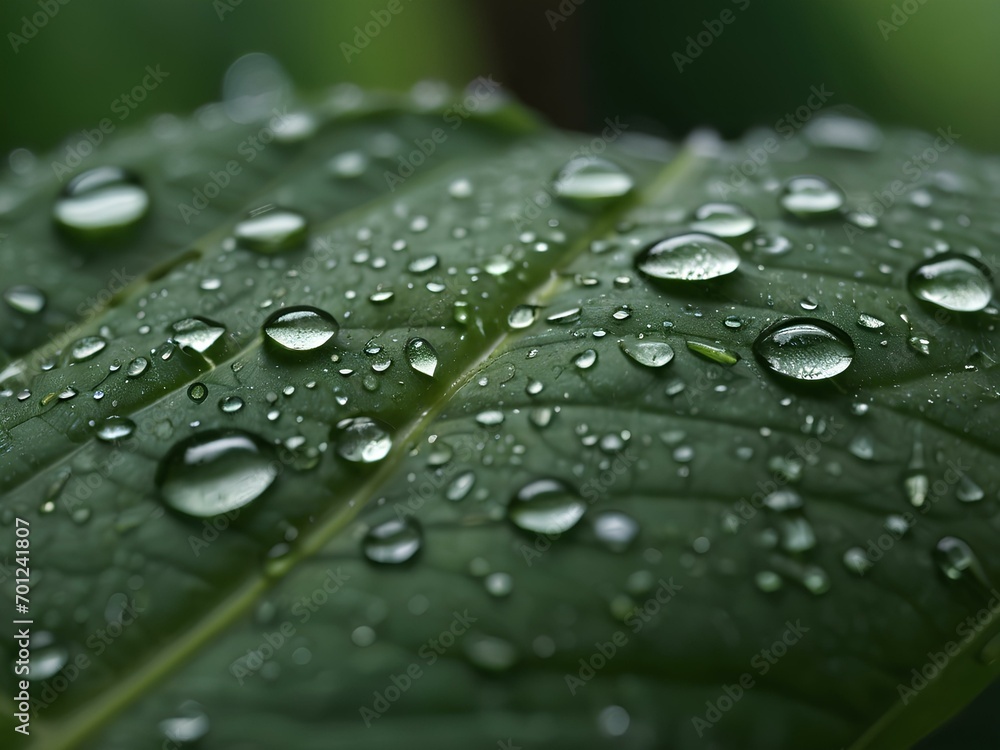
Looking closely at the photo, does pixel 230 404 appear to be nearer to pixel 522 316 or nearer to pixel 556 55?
pixel 522 316

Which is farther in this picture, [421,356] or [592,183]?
[592,183]

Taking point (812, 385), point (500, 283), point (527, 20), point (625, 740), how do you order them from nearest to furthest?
point (625, 740) → point (812, 385) → point (500, 283) → point (527, 20)

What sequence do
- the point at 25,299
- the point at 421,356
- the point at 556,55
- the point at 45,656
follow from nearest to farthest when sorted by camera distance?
1. the point at 45,656
2. the point at 421,356
3. the point at 25,299
4. the point at 556,55

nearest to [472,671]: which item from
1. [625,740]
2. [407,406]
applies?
[625,740]

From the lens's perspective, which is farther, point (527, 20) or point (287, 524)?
point (527, 20)

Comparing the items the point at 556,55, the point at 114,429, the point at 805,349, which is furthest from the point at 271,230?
the point at 556,55

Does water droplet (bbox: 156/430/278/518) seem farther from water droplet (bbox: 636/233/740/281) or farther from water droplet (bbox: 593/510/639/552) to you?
water droplet (bbox: 636/233/740/281)

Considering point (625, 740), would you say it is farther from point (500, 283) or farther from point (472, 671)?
point (500, 283)
